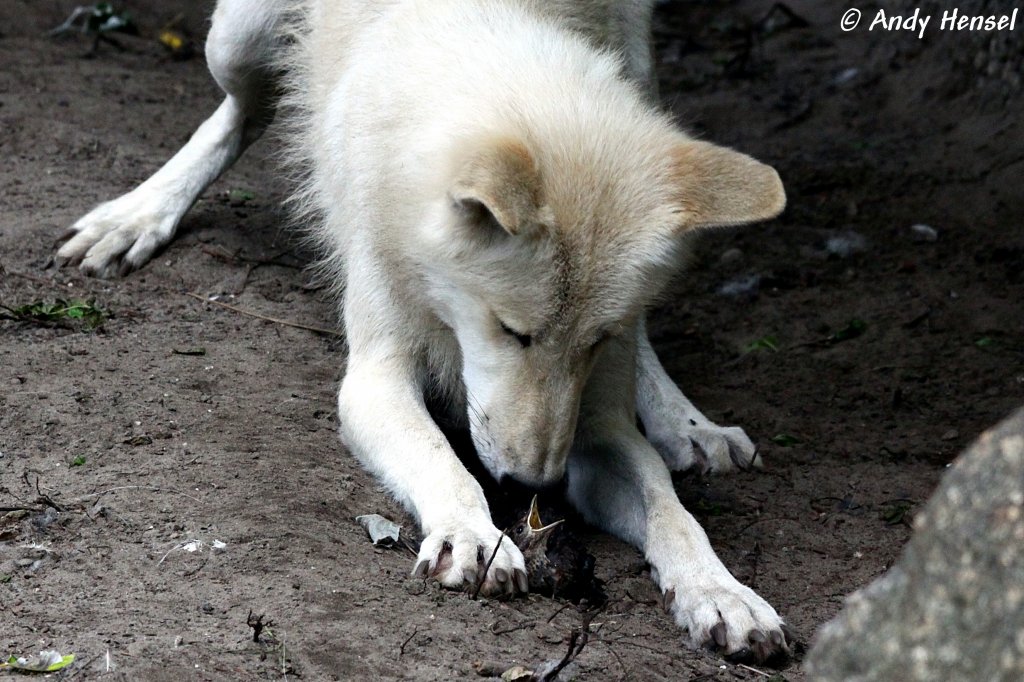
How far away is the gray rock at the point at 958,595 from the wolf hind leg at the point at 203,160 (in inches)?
154

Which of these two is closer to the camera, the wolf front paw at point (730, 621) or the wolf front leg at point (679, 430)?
the wolf front paw at point (730, 621)

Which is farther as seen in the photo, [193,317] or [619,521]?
[193,317]

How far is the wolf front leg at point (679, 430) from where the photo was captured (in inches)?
171

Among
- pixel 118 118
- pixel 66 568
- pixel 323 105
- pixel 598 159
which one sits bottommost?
pixel 118 118

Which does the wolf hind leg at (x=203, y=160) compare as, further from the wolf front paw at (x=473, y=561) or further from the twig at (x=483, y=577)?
the twig at (x=483, y=577)

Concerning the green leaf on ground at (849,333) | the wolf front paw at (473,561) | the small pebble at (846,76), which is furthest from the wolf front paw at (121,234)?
the small pebble at (846,76)

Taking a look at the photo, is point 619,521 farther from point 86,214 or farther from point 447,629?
point 86,214

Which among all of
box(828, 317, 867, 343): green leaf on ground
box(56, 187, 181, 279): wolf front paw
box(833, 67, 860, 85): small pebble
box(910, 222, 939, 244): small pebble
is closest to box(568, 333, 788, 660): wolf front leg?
box(828, 317, 867, 343): green leaf on ground

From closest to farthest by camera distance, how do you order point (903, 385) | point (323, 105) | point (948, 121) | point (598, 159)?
point (598, 159) < point (323, 105) < point (903, 385) < point (948, 121)

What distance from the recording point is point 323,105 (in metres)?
4.28

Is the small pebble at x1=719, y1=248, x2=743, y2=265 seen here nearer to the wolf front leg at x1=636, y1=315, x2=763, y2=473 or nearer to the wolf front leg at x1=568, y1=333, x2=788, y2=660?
the wolf front leg at x1=636, y1=315, x2=763, y2=473

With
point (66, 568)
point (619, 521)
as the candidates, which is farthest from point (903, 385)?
point (66, 568)

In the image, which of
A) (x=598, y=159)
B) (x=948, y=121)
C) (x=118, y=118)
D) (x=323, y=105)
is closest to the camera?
(x=598, y=159)

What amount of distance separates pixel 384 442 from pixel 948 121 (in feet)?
15.8
